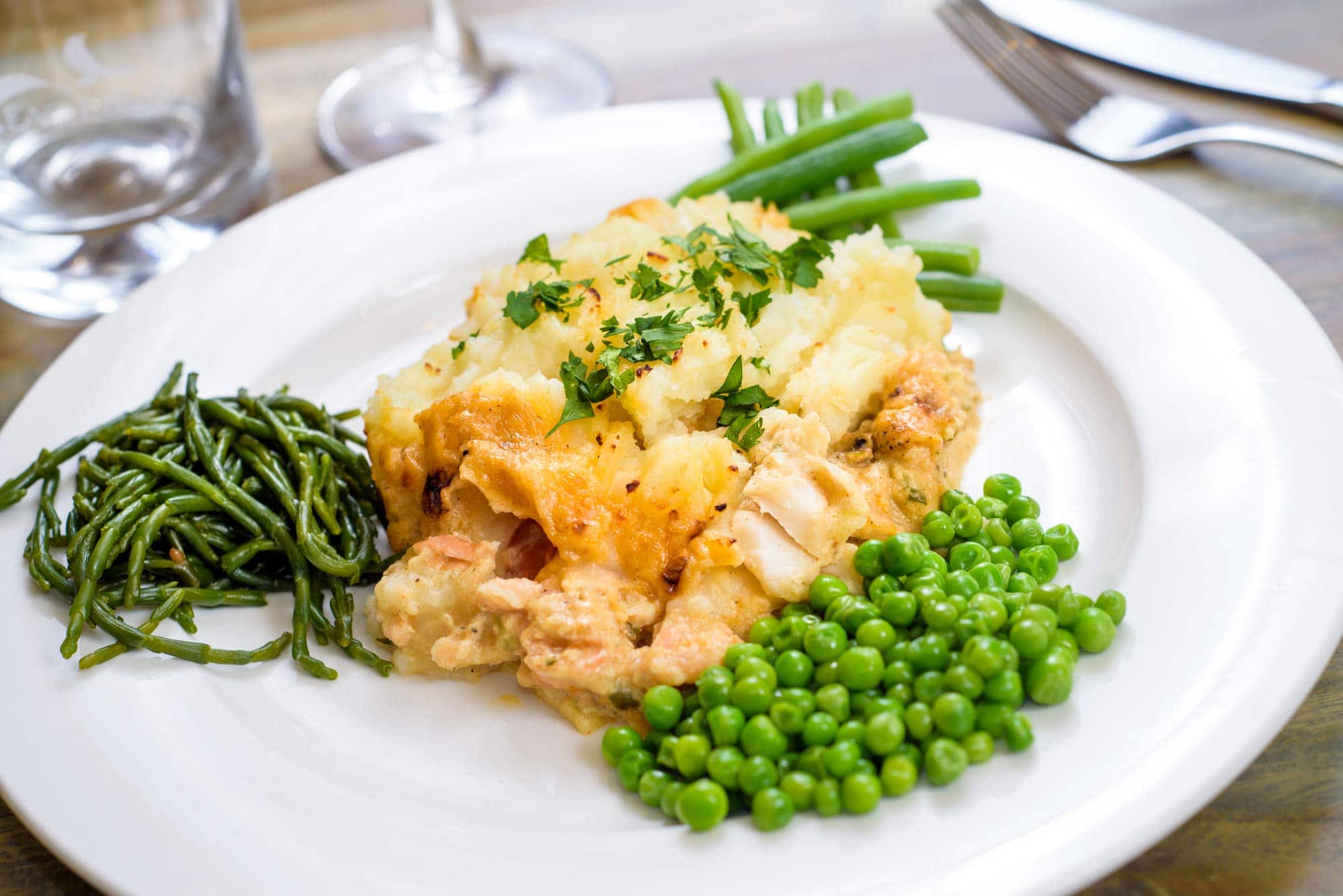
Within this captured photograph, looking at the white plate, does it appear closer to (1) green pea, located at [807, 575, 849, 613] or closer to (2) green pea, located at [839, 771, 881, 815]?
(2) green pea, located at [839, 771, 881, 815]

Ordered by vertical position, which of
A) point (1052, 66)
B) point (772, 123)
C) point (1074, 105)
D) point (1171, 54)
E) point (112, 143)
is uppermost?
point (1171, 54)

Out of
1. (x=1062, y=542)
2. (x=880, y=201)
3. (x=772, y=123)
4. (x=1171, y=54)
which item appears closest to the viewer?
(x=1062, y=542)

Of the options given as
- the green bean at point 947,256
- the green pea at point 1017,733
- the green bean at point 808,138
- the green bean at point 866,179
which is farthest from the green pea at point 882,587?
the green bean at point 808,138

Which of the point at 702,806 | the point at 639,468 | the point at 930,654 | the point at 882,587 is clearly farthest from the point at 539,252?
the point at 702,806

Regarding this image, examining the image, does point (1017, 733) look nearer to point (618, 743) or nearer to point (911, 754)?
point (911, 754)

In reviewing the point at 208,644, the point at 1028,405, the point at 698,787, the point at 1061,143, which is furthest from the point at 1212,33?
the point at 208,644

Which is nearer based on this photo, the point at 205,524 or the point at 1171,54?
the point at 205,524

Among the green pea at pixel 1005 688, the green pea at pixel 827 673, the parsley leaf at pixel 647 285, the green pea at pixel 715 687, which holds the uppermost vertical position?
the parsley leaf at pixel 647 285

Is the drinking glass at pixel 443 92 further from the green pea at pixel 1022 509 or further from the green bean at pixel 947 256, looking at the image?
the green pea at pixel 1022 509
